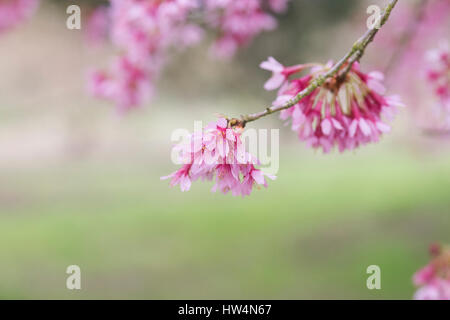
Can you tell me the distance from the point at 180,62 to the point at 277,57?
1.44 m

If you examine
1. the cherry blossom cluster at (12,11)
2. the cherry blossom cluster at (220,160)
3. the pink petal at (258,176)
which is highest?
the cherry blossom cluster at (12,11)

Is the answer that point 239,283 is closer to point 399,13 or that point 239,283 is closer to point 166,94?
point 399,13

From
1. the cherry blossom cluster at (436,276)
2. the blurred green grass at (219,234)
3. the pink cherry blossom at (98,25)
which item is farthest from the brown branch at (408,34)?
the blurred green grass at (219,234)

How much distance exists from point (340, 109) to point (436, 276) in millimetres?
925

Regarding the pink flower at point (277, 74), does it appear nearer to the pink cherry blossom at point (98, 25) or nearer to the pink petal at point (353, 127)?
the pink petal at point (353, 127)

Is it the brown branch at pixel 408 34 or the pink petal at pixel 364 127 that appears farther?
the brown branch at pixel 408 34

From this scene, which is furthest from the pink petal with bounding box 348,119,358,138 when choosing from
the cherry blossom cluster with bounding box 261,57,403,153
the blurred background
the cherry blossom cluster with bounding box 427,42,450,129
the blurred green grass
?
the blurred green grass

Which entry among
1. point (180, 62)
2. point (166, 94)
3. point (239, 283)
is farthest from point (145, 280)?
point (166, 94)

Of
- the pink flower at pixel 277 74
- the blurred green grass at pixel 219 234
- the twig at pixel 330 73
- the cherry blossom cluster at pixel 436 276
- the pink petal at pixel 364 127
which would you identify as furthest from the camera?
the blurred green grass at pixel 219 234

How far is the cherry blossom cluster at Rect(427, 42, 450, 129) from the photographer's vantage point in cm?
200

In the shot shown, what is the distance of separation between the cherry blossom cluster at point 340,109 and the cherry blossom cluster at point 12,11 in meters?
2.75

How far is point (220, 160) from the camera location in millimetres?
1203

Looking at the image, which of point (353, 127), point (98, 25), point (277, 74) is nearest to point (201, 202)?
point (98, 25)

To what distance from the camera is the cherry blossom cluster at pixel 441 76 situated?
1997 mm
